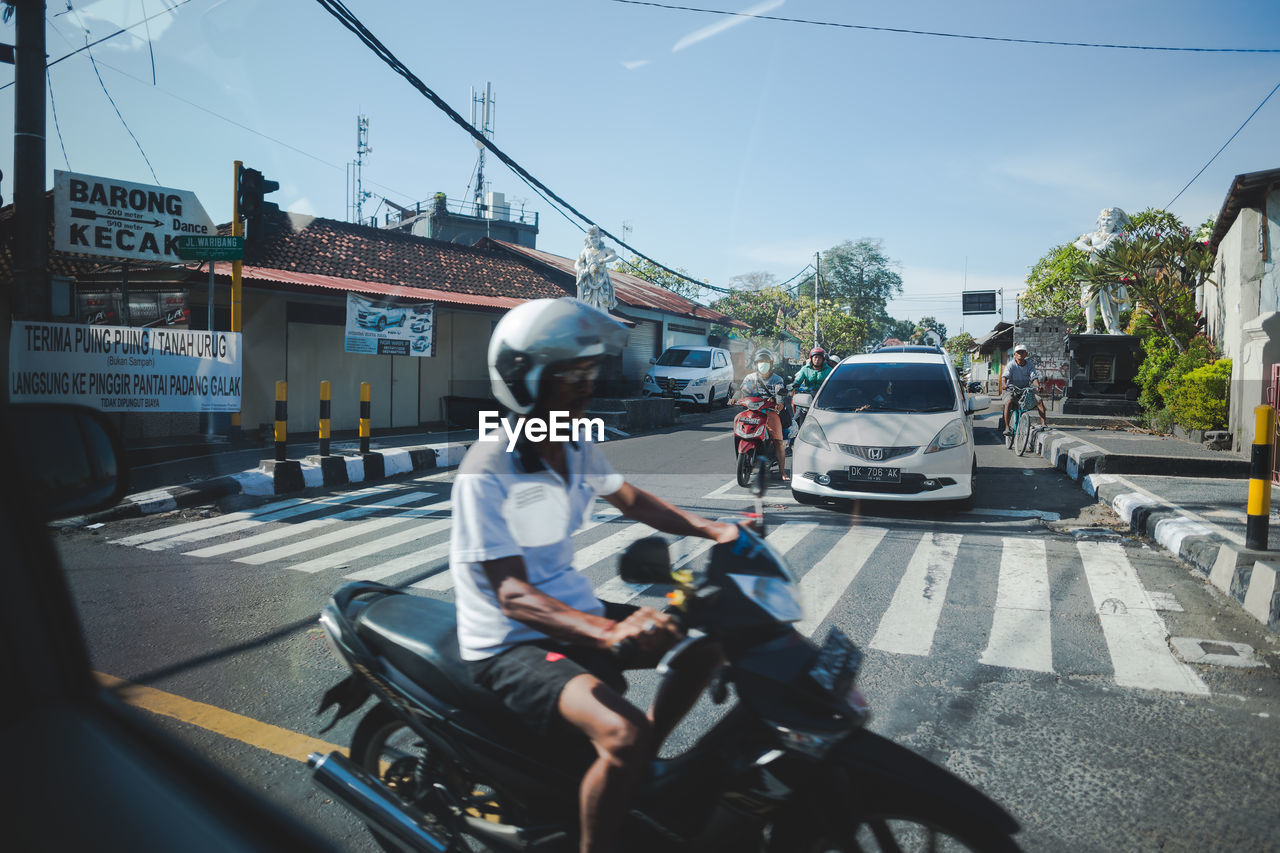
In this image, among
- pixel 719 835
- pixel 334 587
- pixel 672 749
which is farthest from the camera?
pixel 334 587

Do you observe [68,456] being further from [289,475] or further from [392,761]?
[289,475]

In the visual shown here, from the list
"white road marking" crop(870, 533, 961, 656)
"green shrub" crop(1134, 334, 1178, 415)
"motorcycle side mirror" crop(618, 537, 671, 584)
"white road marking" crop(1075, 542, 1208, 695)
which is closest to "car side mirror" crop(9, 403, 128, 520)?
"motorcycle side mirror" crop(618, 537, 671, 584)

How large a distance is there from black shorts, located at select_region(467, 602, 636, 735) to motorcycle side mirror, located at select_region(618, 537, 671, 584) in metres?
0.26

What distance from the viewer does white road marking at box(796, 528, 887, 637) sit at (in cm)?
466

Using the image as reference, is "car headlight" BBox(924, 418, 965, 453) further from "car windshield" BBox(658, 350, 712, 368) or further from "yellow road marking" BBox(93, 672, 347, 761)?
"car windshield" BBox(658, 350, 712, 368)

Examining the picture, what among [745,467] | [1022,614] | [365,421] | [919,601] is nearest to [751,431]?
[745,467]

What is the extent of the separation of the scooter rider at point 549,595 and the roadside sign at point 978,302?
5472cm

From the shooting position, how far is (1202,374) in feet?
39.7

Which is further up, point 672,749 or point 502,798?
point 502,798

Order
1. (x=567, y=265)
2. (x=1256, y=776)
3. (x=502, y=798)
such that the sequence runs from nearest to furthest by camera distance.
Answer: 1. (x=502, y=798)
2. (x=1256, y=776)
3. (x=567, y=265)

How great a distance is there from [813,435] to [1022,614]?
11.6 feet

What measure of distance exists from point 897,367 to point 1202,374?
6415 mm

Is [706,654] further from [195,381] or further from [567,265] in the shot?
[567,265]

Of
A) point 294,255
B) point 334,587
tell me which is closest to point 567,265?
point 294,255
